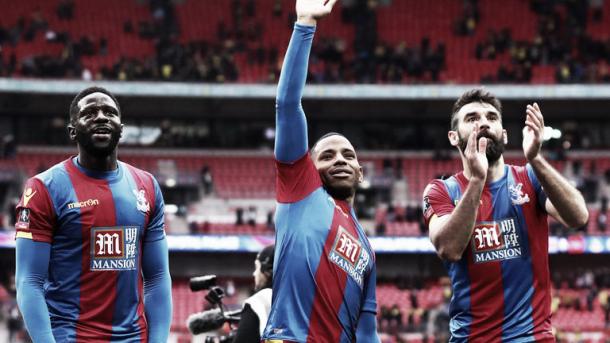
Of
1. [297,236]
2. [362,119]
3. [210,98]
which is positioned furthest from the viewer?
[362,119]

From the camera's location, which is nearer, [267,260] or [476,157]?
[476,157]

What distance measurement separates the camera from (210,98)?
32375 mm

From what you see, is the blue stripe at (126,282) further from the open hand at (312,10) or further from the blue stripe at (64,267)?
the open hand at (312,10)

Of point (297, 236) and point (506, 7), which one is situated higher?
point (506, 7)

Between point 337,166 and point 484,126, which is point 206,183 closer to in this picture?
point 484,126

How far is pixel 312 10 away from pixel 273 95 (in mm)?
26722

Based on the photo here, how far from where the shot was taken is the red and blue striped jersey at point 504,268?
5.12 meters

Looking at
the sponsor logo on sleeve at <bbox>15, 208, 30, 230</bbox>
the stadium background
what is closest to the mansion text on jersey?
the sponsor logo on sleeve at <bbox>15, 208, 30, 230</bbox>

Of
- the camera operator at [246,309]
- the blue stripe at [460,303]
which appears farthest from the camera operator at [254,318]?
the blue stripe at [460,303]

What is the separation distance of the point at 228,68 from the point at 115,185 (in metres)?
27.6

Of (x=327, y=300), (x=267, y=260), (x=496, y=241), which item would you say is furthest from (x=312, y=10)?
(x=267, y=260)

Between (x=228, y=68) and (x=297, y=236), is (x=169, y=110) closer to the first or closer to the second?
(x=228, y=68)

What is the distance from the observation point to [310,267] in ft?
15.4

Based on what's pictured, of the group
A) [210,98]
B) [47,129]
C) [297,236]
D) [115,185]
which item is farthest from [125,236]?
[47,129]
